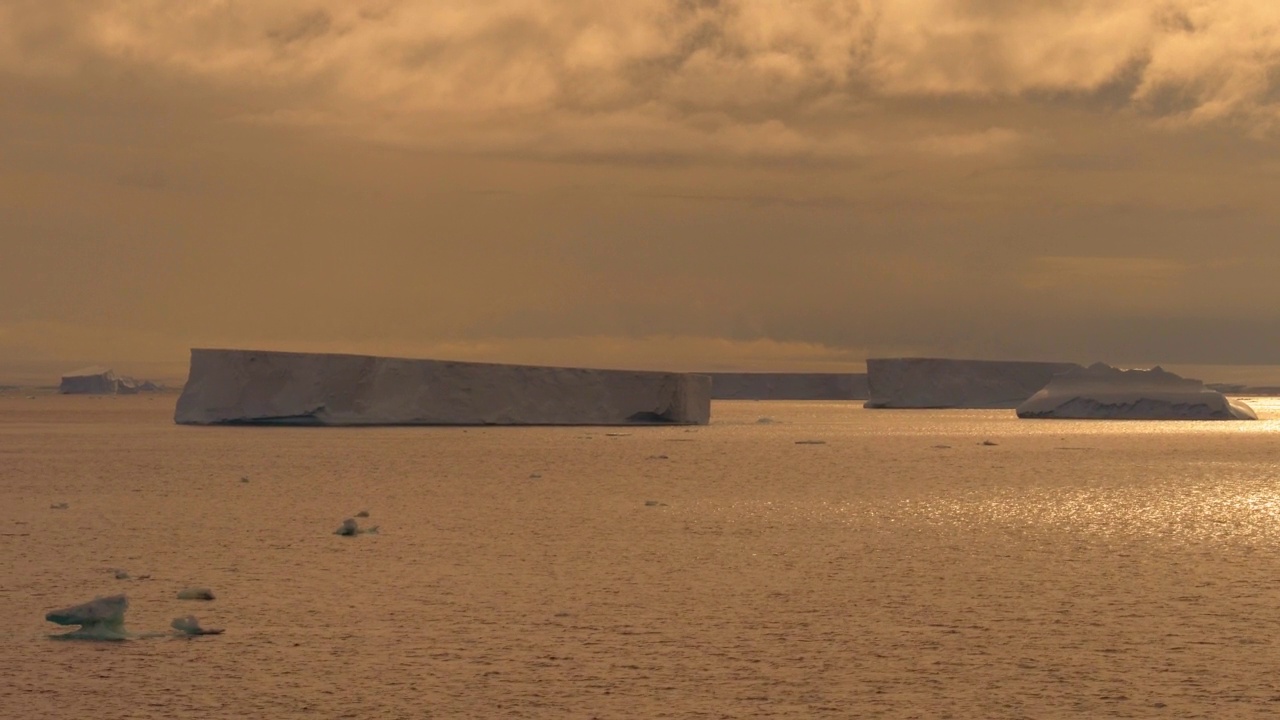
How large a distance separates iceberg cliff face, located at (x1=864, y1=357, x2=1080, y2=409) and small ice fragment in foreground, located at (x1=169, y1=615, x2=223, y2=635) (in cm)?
3838

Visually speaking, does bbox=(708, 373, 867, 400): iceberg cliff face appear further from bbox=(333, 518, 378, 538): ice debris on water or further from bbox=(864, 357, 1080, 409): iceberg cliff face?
bbox=(333, 518, 378, 538): ice debris on water

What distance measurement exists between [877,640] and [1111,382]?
29.9 metres

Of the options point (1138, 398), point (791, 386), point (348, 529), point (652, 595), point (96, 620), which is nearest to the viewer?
point (96, 620)

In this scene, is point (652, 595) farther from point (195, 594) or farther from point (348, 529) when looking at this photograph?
point (348, 529)

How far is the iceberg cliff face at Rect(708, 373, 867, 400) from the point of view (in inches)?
2849

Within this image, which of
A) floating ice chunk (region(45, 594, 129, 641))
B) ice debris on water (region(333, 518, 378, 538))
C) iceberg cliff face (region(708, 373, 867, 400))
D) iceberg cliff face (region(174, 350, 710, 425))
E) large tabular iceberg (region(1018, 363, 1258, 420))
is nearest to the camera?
floating ice chunk (region(45, 594, 129, 641))

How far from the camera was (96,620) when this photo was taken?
4.30m

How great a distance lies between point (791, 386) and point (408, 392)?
5168cm

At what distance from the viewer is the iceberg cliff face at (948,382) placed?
41844 mm

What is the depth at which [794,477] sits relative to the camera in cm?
1187

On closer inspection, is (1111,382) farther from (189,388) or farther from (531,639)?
(531,639)

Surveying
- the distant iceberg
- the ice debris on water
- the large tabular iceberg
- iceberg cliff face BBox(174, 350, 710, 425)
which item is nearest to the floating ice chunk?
the distant iceberg

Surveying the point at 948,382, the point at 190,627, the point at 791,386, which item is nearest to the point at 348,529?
the point at 190,627

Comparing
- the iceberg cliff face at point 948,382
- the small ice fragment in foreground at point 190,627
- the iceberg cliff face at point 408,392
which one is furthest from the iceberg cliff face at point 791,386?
the small ice fragment in foreground at point 190,627
